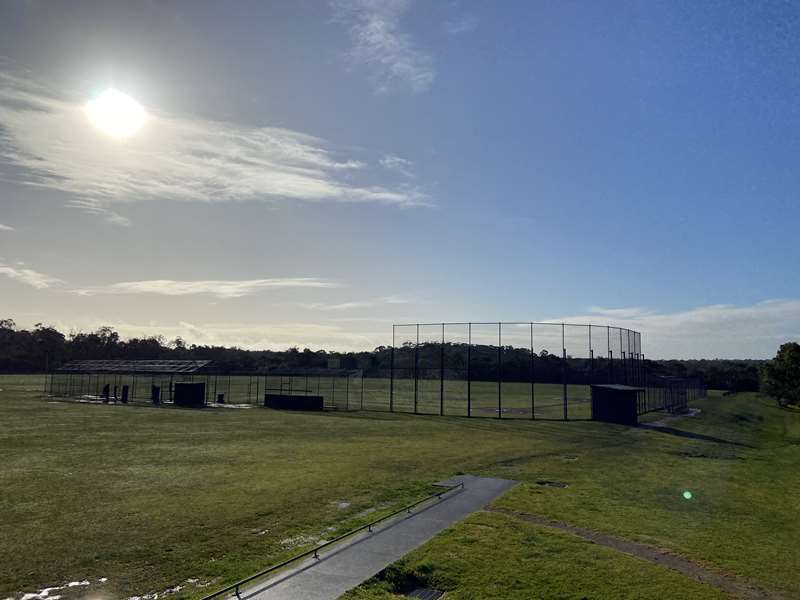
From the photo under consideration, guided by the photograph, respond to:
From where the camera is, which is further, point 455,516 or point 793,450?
point 793,450

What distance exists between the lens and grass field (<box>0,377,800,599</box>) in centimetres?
812

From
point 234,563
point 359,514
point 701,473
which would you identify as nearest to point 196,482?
point 359,514

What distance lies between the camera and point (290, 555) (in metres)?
Result: 8.80

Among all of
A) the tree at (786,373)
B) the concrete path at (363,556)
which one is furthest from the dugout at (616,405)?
the tree at (786,373)

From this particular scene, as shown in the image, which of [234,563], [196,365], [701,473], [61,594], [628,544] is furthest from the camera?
[196,365]

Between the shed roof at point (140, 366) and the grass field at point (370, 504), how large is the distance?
23325 millimetres

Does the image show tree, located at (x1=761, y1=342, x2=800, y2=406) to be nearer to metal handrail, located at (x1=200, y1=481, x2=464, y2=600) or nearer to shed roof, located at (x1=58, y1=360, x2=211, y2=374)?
metal handrail, located at (x1=200, y1=481, x2=464, y2=600)

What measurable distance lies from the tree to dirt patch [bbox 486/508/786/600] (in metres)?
55.0

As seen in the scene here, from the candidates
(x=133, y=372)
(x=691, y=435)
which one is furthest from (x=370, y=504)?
(x=133, y=372)

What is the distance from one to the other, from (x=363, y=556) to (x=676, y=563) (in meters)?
5.19

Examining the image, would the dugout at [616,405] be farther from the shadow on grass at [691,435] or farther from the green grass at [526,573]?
the green grass at [526,573]

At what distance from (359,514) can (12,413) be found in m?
32.1

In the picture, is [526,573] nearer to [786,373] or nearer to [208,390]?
[786,373]

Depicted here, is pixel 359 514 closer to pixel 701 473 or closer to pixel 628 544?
pixel 628 544
